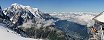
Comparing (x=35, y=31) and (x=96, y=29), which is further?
(x=35, y=31)

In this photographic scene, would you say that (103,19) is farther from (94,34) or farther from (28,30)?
(28,30)

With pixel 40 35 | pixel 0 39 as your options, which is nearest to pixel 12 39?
pixel 0 39

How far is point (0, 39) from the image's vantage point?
42.4 metres

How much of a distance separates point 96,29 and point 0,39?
23.2 m

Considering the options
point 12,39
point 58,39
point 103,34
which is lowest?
point 58,39

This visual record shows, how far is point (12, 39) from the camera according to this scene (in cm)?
4209

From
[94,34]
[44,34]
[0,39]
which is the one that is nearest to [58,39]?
[44,34]

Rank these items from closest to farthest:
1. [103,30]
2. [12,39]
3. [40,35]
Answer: [103,30], [12,39], [40,35]

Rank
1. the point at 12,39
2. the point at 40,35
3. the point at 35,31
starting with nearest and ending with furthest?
the point at 12,39, the point at 40,35, the point at 35,31

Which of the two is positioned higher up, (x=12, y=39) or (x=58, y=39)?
(x=12, y=39)

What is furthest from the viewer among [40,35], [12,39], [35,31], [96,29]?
[35,31]

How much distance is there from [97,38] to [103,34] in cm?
365

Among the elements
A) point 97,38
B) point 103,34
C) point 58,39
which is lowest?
point 58,39

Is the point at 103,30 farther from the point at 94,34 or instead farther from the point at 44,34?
the point at 44,34
